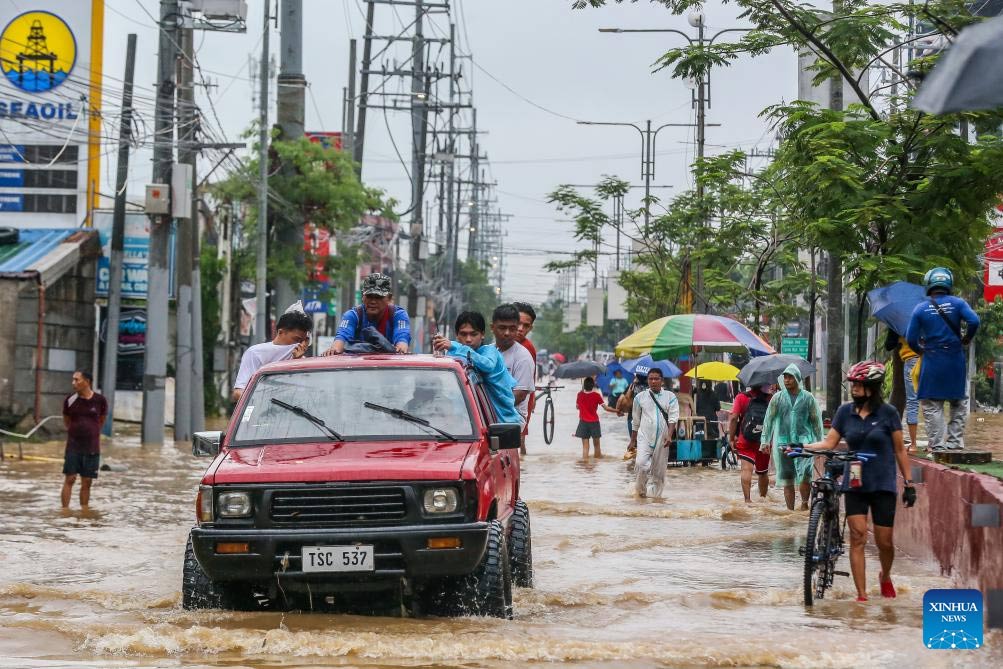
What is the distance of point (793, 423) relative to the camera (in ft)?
55.5

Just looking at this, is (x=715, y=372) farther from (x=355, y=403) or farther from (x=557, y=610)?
(x=355, y=403)

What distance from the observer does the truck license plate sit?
8500 mm

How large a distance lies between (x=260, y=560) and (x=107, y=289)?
25105 millimetres

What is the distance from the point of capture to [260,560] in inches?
336

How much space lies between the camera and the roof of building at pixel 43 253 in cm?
2958

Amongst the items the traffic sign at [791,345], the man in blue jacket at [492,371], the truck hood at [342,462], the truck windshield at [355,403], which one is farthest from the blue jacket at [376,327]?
the traffic sign at [791,345]

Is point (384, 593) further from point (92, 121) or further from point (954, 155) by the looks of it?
point (92, 121)

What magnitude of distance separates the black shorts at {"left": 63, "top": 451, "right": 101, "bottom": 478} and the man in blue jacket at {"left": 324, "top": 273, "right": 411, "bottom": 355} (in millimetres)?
7494

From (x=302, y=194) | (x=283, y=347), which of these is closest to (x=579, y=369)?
(x=302, y=194)

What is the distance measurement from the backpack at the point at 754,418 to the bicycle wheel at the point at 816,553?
303 inches

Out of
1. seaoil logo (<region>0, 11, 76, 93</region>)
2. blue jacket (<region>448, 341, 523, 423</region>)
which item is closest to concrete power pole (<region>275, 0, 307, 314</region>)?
seaoil logo (<region>0, 11, 76, 93</region>)

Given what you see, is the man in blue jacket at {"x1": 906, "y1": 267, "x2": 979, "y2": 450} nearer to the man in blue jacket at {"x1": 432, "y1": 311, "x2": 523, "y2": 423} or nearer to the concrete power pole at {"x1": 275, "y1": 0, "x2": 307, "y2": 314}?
the man in blue jacket at {"x1": 432, "y1": 311, "x2": 523, "y2": 423}

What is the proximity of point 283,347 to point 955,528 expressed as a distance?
211 inches

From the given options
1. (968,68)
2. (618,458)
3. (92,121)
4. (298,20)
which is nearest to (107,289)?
(92,121)
